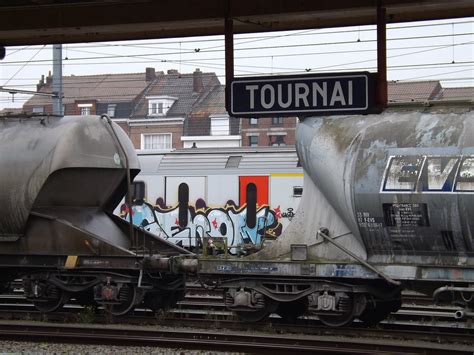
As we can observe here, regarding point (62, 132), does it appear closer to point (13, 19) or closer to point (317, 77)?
point (13, 19)

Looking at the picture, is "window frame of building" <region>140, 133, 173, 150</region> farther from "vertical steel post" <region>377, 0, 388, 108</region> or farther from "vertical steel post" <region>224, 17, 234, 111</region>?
"vertical steel post" <region>377, 0, 388, 108</region>

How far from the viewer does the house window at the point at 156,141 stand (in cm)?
6312

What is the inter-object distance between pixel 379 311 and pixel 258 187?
9.45 meters

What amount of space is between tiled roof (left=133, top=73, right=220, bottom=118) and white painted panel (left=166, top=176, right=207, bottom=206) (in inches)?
1662

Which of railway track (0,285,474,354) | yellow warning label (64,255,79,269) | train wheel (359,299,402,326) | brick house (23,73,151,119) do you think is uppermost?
brick house (23,73,151,119)

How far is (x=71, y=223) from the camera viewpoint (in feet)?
45.6

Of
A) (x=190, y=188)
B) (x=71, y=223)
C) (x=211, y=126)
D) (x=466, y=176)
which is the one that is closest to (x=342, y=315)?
(x=466, y=176)

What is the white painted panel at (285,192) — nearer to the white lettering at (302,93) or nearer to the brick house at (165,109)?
the white lettering at (302,93)

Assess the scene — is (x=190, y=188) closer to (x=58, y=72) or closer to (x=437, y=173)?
(x=58, y=72)

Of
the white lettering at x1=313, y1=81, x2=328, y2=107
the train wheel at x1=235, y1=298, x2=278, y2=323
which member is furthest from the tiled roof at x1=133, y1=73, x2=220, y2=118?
the white lettering at x1=313, y1=81, x2=328, y2=107

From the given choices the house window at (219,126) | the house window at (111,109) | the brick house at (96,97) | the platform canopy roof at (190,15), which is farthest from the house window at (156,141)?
the platform canopy roof at (190,15)

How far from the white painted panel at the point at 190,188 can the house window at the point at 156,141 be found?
132 ft

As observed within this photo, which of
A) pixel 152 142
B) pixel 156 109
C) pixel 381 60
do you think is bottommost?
pixel 381 60

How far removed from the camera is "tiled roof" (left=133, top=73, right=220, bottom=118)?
6589 cm
